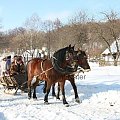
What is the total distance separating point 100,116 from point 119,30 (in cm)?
4933

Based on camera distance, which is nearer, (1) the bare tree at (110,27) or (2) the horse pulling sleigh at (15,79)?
(2) the horse pulling sleigh at (15,79)

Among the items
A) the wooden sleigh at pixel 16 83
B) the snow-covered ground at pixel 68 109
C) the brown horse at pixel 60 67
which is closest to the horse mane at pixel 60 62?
the brown horse at pixel 60 67

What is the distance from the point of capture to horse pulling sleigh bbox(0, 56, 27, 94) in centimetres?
1466

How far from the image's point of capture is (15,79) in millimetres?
14688

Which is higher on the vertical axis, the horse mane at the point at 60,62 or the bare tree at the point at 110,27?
the bare tree at the point at 110,27

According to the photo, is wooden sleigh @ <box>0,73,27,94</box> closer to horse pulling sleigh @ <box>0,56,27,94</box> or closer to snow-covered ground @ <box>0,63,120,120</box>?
horse pulling sleigh @ <box>0,56,27,94</box>

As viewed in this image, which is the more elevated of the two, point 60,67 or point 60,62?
point 60,62

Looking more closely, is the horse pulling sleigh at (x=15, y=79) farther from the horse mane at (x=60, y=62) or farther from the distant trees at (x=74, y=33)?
the distant trees at (x=74, y=33)

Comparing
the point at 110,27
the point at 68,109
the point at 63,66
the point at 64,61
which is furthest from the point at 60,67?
the point at 110,27

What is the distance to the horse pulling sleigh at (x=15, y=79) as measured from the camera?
48.1ft

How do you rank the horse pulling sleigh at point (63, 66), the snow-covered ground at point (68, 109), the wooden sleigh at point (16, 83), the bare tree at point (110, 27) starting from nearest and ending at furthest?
the snow-covered ground at point (68, 109) < the horse pulling sleigh at point (63, 66) < the wooden sleigh at point (16, 83) < the bare tree at point (110, 27)

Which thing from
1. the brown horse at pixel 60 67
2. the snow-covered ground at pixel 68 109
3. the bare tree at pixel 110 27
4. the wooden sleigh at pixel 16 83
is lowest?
the snow-covered ground at pixel 68 109

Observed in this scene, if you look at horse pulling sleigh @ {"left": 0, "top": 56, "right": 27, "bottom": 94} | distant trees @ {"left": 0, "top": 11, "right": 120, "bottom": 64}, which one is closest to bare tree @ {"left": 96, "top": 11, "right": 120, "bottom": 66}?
distant trees @ {"left": 0, "top": 11, "right": 120, "bottom": 64}

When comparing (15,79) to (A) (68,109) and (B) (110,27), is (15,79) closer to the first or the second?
(A) (68,109)
